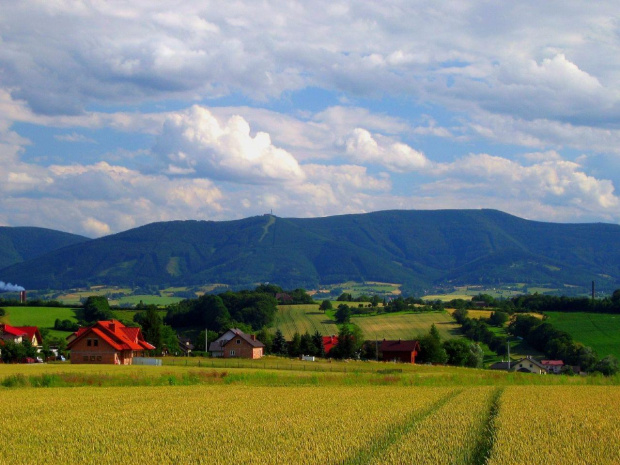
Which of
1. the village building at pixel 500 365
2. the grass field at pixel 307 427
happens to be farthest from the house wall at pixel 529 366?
the grass field at pixel 307 427

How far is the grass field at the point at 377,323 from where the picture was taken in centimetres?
14538

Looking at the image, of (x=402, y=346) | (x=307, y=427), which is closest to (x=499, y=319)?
(x=402, y=346)

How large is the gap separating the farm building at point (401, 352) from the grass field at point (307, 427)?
7106cm

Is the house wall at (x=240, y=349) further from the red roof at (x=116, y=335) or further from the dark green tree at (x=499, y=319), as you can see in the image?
the dark green tree at (x=499, y=319)

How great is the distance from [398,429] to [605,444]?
6.60 metres

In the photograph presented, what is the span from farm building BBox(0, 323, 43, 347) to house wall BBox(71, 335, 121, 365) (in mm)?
26699

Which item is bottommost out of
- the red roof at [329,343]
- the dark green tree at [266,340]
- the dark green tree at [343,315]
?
the red roof at [329,343]

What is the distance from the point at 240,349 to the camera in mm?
109500

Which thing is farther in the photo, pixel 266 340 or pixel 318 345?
pixel 266 340

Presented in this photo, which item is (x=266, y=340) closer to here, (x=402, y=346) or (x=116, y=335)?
(x=402, y=346)

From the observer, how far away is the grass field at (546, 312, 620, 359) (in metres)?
122

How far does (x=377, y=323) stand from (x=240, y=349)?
53.0 metres

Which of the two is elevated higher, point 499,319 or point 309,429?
point 309,429

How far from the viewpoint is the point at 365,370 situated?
70000mm
